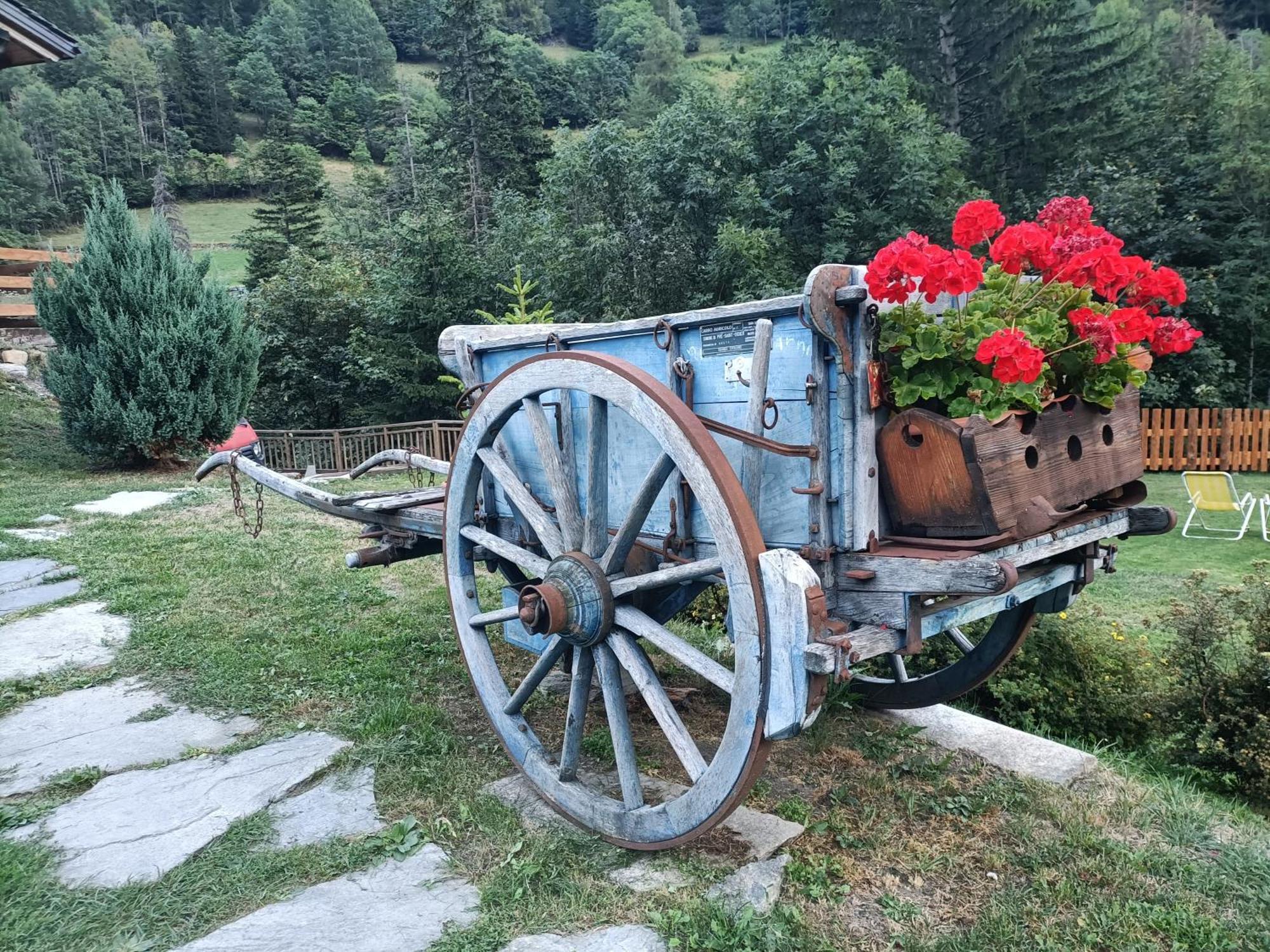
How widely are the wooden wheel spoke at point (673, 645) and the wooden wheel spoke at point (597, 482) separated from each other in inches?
9.4

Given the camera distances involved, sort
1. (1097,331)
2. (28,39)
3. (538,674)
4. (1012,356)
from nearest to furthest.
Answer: (1012,356)
(1097,331)
(538,674)
(28,39)

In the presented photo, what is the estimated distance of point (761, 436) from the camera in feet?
6.86

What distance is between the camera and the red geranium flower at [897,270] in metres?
1.85

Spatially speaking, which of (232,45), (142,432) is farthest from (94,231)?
(232,45)

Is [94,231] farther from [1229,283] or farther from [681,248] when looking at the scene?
[1229,283]

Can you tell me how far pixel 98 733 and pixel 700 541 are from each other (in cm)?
293

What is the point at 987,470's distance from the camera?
1858 millimetres

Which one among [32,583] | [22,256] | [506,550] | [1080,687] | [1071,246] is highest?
[22,256]

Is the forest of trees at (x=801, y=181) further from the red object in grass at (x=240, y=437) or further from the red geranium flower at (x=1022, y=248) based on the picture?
the red geranium flower at (x=1022, y=248)

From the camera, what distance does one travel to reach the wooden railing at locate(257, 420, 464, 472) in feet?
48.2

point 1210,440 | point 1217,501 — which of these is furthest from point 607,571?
point 1210,440

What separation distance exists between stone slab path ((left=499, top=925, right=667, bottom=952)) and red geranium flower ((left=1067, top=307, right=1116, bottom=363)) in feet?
6.15

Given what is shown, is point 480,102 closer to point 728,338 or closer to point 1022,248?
point 728,338

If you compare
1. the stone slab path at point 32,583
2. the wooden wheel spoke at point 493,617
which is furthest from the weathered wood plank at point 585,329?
the stone slab path at point 32,583
